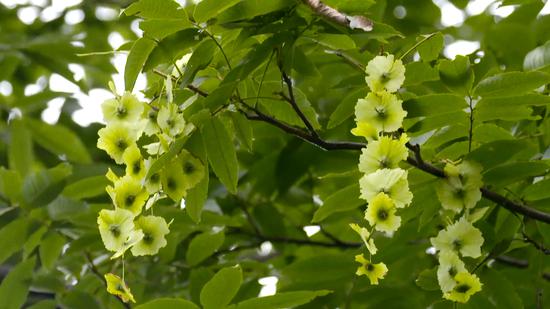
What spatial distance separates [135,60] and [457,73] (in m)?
0.43

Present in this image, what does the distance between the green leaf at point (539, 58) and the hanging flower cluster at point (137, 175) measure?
0.59m

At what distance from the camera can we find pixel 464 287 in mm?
1024

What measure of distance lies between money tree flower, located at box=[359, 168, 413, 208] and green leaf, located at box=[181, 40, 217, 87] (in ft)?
0.90

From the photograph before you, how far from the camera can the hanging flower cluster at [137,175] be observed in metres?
1.04

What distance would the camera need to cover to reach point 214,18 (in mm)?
1098

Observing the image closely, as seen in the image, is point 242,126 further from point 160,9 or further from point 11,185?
point 11,185

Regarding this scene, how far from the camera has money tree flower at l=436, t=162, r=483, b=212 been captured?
3.54ft

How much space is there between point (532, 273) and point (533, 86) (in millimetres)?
464

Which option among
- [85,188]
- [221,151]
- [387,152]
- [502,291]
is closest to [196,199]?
[221,151]

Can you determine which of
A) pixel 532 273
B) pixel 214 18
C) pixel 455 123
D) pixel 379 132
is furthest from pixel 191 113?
pixel 532 273

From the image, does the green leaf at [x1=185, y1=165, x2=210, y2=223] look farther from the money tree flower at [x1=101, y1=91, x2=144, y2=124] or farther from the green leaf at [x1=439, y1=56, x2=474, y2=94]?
the green leaf at [x1=439, y1=56, x2=474, y2=94]

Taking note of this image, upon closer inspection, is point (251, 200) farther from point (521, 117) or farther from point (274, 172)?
point (521, 117)

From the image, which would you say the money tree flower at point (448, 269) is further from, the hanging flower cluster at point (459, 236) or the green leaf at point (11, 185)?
the green leaf at point (11, 185)

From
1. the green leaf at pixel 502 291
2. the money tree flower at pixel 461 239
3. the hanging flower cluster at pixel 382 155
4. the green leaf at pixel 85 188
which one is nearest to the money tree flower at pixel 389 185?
the hanging flower cluster at pixel 382 155
